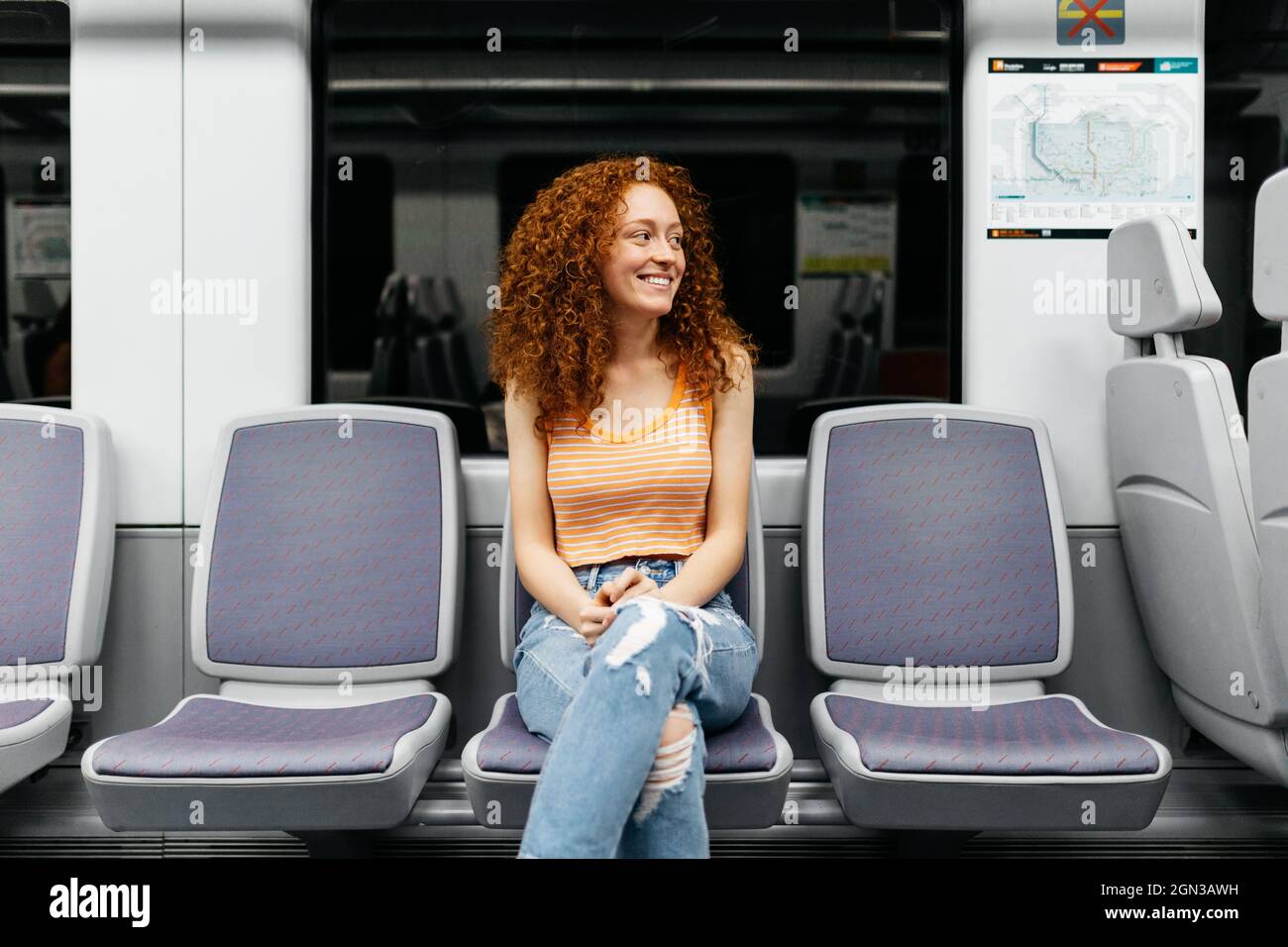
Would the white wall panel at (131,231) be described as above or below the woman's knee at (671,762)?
above

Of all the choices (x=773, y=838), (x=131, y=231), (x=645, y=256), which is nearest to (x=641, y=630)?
(x=645, y=256)

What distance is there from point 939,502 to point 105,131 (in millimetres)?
2427

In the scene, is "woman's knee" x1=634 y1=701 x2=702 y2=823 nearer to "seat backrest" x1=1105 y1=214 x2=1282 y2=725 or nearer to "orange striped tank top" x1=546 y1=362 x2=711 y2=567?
"orange striped tank top" x1=546 y1=362 x2=711 y2=567

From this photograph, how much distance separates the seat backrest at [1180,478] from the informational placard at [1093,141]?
208 mm

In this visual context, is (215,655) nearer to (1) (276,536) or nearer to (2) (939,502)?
(1) (276,536)

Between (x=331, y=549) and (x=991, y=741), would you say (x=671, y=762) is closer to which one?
(x=991, y=741)

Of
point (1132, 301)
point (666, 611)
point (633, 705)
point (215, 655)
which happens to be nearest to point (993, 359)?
point (1132, 301)

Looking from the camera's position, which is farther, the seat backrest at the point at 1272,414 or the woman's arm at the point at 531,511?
the woman's arm at the point at 531,511

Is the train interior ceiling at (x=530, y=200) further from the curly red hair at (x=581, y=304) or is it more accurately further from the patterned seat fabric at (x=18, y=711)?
the curly red hair at (x=581, y=304)

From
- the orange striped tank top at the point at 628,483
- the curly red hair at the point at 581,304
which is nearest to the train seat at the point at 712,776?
the orange striped tank top at the point at 628,483

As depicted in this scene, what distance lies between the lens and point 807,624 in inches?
94.3

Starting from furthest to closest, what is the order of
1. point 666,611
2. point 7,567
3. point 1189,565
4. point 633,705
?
point 7,567 → point 1189,565 → point 666,611 → point 633,705

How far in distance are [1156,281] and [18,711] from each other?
9.21 ft

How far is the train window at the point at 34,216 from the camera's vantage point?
2717 millimetres
